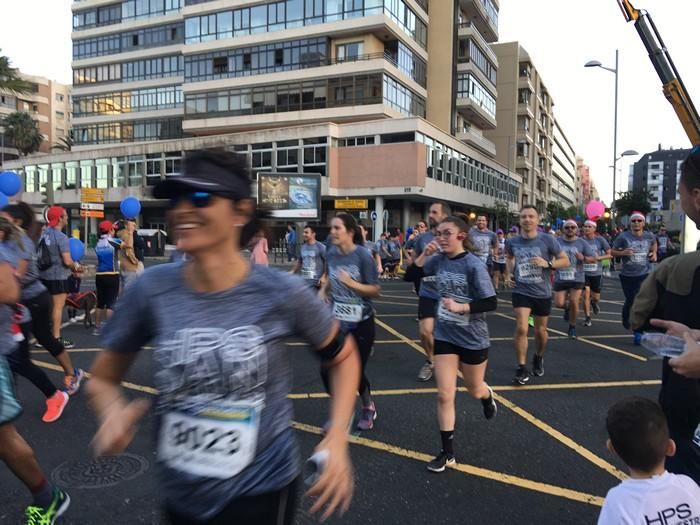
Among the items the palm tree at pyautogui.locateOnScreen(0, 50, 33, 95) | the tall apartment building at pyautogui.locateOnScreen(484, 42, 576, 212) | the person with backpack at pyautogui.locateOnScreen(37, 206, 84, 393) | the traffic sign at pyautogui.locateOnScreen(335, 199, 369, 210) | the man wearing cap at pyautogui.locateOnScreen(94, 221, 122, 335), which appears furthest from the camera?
the tall apartment building at pyautogui.locateOnScreen(484, 42, 576, 212)

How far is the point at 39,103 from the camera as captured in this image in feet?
266

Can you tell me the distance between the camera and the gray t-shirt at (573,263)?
8844 millimetres

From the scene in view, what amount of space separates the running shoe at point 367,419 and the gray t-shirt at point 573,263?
527cm

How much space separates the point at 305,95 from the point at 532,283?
122 ft

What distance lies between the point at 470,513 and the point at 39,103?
3777 inches

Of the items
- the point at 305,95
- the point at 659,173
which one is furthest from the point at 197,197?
the point at 659,173

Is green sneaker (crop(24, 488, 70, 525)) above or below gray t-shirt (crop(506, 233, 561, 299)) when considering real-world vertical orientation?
below

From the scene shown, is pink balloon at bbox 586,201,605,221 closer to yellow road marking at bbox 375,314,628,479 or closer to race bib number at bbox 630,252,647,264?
race bib number at bbox 630,252,647,264

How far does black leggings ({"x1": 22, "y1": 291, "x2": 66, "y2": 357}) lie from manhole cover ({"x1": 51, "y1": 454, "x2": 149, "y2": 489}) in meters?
1.84

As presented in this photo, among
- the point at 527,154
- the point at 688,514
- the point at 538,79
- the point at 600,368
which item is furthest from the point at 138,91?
the point at 688,514

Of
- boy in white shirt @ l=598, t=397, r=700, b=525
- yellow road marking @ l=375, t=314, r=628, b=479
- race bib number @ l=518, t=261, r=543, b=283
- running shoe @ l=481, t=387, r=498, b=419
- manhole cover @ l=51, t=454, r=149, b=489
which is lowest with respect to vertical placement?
yellow road marking @ l=375, t=314, r=628, b=479

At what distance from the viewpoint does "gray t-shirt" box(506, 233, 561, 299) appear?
6387mm

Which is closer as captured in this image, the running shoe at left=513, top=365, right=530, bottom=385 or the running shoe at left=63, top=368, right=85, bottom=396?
the running shoe at left=63, top=368, right=85, bottom=396

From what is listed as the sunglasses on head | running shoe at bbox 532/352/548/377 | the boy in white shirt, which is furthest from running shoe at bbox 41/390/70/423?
running shoe at bbox 532/352/548/377
